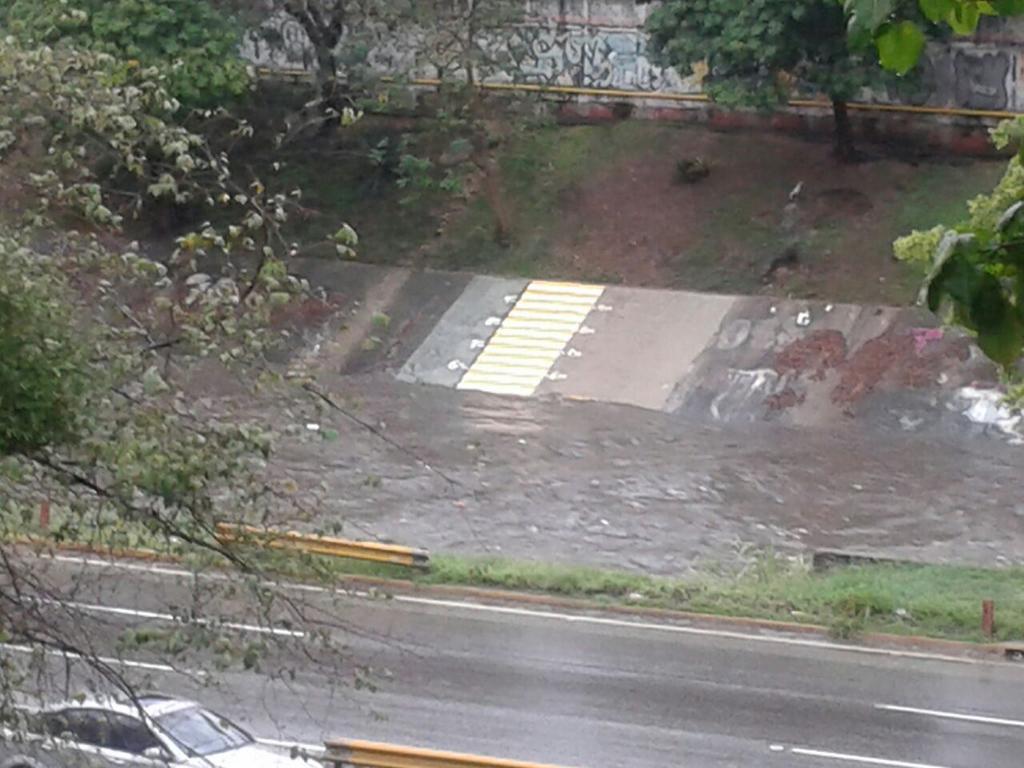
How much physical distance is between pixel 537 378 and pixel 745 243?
15.2 ft

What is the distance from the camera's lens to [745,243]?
96.8 ft

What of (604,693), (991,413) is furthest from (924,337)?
(604,693)

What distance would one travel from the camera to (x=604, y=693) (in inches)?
641

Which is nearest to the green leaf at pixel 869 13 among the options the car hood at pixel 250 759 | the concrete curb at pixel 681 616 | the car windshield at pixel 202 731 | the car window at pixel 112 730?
the car window at pixel 112 730

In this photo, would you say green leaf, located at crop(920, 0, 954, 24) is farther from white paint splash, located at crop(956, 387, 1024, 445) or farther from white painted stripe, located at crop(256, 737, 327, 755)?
white paint splash, located at crop(956, 387, 1024, 445)

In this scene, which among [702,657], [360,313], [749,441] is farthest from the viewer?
[360,313]

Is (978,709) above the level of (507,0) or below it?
below

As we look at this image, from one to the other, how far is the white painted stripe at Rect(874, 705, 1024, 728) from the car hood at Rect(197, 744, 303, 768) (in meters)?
5.50

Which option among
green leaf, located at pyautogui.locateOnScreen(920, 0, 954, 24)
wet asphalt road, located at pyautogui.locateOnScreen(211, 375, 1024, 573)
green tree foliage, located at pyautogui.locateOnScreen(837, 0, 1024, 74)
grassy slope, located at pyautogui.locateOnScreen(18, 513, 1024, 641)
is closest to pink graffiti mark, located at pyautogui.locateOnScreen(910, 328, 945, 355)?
wet asphalt road, located at pyautogui.locateOnScreen(211, 375, 1024, 573)

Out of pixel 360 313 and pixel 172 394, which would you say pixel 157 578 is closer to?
pixel 172 394

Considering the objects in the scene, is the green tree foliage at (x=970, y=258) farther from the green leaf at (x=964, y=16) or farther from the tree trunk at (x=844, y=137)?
the tree trunk at (x=844, y=137)

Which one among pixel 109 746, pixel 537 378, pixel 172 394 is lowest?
pixel 537 378

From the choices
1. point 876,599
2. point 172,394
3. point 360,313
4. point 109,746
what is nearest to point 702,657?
point 876,599

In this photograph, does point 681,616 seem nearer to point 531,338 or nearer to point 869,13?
point 531,338
